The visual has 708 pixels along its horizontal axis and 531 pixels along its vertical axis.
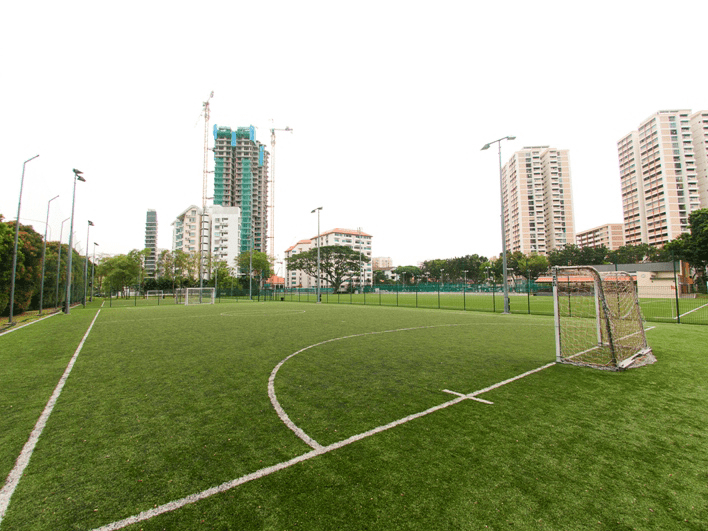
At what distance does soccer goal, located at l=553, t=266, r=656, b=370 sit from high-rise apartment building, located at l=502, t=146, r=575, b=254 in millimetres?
121951

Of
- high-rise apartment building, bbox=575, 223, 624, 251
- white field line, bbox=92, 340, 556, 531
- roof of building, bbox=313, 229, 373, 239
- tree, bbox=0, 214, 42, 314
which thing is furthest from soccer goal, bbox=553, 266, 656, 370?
high-rise apartment building, bbox=575, 223, 624, 251

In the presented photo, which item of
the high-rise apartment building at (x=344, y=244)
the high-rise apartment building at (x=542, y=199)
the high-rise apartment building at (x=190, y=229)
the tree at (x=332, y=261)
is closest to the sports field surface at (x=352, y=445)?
the tree at (x=332, y=261)

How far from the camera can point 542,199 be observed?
12069 cm

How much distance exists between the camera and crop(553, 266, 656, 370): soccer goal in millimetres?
6646

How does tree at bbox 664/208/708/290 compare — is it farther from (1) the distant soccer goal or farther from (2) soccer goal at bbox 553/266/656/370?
(1) the distant soccer goal

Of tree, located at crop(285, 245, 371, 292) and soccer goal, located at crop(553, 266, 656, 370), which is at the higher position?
tree, located at crop(285, 245, 371, 292)

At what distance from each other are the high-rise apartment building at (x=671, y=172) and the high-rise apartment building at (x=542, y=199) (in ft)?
70.5

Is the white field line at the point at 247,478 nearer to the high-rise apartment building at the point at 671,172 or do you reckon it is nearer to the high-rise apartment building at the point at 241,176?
the high-rise apartment building at the point at 241,176

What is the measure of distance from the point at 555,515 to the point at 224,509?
7.94 ft

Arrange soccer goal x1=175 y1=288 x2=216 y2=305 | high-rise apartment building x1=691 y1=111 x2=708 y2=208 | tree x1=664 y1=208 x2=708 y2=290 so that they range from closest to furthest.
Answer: soccer goal x1=175 y1=288 x2=216 y2=305
tree x1=664 y1=208 x2=708 y2=290
high-rise apartment building x1=691 y1=111 x2=708 y2=208

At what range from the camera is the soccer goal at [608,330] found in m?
6.65

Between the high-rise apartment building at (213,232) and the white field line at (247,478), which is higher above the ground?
the high-rise apartment building at (213,232)

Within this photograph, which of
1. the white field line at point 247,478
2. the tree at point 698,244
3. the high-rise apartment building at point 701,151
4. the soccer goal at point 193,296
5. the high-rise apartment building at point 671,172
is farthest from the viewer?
the high-rise apartment building at point 701,151

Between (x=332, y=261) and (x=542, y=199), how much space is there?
89.6m
